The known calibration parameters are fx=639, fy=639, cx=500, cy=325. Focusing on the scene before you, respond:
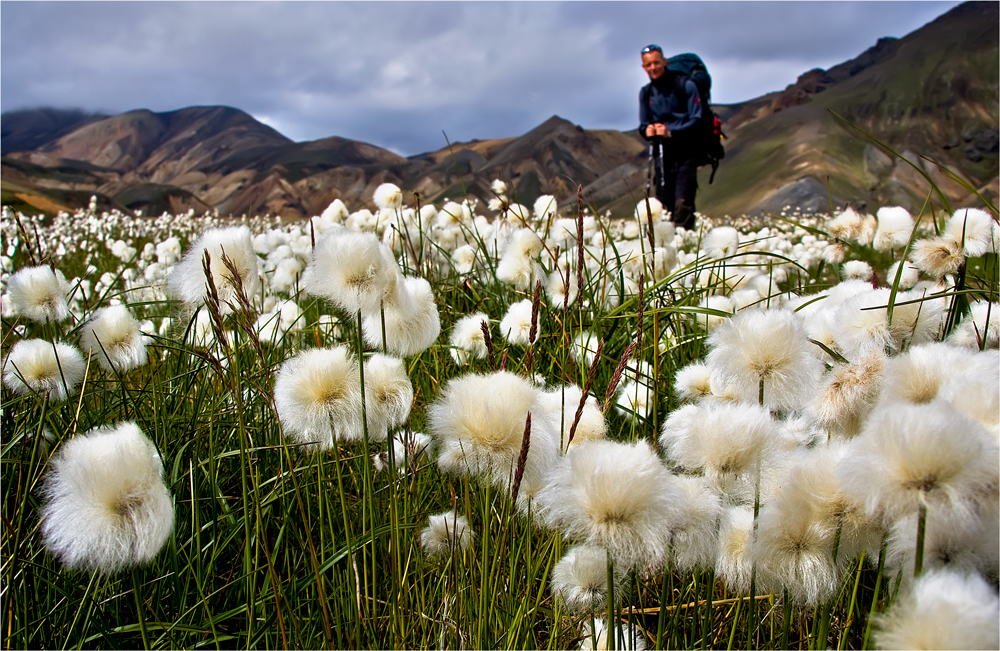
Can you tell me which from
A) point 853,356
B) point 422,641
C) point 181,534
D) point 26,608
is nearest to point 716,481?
point 853,356

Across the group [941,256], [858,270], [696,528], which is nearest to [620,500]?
[696,528]

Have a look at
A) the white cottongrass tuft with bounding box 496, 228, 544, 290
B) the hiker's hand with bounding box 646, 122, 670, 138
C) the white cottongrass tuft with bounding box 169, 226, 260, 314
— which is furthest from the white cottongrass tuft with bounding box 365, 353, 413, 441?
the hiker's hand with bounding box 646, 122, 670, 138

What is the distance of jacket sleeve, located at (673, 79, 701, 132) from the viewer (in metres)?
8.80

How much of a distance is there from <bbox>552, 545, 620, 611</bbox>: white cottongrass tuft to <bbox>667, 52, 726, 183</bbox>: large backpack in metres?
8.02

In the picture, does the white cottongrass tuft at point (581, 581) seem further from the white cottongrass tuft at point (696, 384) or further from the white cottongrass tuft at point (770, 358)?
the white cottongrass tuft at point (696, 384)

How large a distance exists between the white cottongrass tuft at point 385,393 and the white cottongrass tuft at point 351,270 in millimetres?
134

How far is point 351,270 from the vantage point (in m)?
1.35

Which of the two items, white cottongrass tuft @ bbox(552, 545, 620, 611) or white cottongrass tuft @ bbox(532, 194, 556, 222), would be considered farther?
white cottongrass tuft @ bbox(532, 194, 556, 222)

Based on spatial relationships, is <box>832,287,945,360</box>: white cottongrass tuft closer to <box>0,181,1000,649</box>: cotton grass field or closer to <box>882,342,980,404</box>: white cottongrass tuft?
<box>0,181,1000,649</box>: cotton grass field

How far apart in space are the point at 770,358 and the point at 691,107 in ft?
28.8

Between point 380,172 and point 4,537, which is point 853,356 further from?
point 380,172

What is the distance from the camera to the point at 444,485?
77.8 inches

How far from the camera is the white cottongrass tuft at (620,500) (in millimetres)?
863

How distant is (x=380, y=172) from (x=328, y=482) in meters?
107
